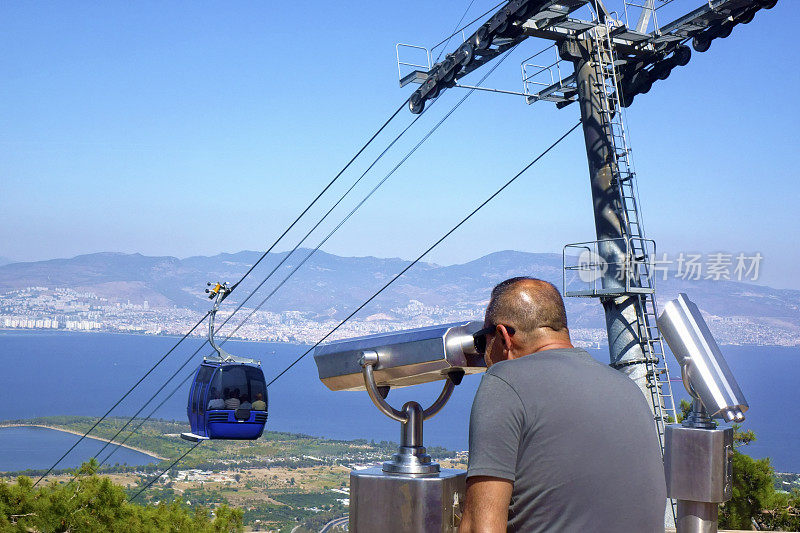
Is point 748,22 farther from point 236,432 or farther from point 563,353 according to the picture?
point 563,353

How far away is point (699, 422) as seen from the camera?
2.99 m

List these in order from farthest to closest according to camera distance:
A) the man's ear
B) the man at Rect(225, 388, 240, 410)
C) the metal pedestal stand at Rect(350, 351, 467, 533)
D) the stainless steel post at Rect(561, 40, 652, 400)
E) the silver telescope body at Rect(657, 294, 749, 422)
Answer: the stainless steel post at Rect(561, 40, 652, 400) → the man at Rect(225, 388, 240, 410) → the silver telescope body at Rect(657, 294, 749, 422) → the man's ear → the metal pedestal stand at Rect(350, 351, 467, 533)

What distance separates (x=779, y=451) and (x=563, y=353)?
11146 cm

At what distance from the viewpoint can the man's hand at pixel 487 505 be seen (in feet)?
5.11

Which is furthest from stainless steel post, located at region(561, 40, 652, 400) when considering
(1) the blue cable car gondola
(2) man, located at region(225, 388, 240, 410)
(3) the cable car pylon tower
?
(2) man, located at region(225, 388, 240, 410)

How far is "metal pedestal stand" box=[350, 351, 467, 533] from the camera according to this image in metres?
1.55

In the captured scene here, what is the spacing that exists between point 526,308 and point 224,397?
9951 millimetres

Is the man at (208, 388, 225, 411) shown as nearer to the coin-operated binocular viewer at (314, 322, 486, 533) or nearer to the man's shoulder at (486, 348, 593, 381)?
the coin-operated binocular viewer at (314, 322, 486, 533)

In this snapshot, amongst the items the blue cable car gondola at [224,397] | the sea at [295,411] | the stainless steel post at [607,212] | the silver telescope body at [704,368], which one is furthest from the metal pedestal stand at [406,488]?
the sea at [295,411]

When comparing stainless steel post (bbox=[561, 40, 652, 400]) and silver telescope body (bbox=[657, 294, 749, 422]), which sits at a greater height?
stainless steel post (bbox=[561, 40, 652, 400])

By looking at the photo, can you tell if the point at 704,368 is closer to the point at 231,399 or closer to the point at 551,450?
the point at 551,450

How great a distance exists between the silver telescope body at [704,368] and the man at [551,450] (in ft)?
4.40

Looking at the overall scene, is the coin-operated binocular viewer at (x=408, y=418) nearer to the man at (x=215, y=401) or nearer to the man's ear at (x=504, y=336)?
the man's ear at (x=504, y=336)

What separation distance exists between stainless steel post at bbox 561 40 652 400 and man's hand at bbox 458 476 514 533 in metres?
10.1
